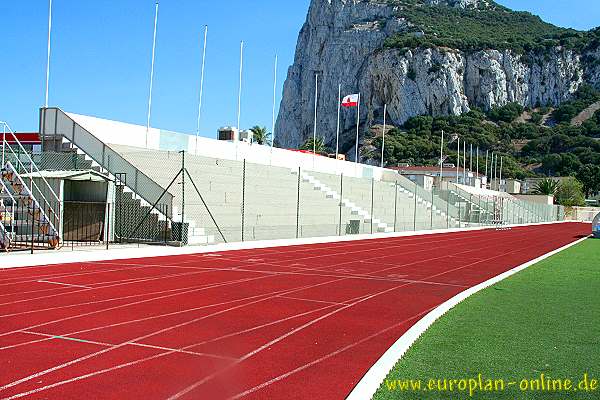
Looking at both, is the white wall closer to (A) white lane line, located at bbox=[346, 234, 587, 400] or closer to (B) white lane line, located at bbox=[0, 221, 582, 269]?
(B) white lane line, located at bbox=[0, 221, 582, 269]

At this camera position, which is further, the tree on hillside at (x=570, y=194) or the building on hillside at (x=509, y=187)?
the building on hillside at (x=509, y=187)

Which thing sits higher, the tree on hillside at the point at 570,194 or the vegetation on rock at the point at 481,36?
the vegetation on rock at the point at 481,36

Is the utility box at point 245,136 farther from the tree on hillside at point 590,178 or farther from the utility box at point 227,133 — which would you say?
the tree on hillside at point 590,178

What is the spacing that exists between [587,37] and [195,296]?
187466 mm

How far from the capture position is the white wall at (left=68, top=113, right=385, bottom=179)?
29.4 metres

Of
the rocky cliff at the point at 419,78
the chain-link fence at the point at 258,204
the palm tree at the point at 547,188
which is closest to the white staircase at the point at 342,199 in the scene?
the chain-link fence at the point at 258,204

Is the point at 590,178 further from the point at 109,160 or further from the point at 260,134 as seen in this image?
the point at 109,160

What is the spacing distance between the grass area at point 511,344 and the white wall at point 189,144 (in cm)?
2082

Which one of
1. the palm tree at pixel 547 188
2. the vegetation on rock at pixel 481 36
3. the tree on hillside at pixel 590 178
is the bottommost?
the palm tree at pixel 547 188

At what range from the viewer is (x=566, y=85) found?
168 metres

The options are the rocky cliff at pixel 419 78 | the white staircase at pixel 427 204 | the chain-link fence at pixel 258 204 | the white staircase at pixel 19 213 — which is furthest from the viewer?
the rocky cliff at pixel 419 78

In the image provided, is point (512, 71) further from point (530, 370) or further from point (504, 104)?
point (530, 370)

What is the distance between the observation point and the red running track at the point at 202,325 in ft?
20.9

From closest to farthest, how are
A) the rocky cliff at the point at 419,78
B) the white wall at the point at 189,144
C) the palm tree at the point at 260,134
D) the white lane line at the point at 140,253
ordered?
the white lane line at the point at 140,253
the white wall at the point at 189,144
the palm tree at the point at 260,134
the rocky cliff at the point at 419,78
